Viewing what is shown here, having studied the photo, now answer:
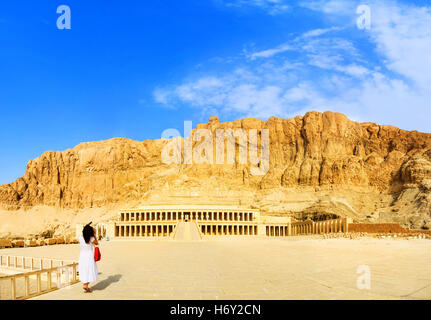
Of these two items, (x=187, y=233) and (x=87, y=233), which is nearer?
(x=87, y=233)

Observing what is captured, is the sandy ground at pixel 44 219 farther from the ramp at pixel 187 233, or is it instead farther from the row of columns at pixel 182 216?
the ramp at pixel 187 233

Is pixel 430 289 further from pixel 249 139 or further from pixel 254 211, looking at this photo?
pixel 249 139

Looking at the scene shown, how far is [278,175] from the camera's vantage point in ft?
472

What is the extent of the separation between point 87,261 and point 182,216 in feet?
289

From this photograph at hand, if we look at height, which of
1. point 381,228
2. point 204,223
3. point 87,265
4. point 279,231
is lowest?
point 279,231

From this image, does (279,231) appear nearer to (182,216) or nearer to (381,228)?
(182,216)

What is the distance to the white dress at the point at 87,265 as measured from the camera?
488 inches

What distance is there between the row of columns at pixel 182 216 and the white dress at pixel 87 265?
87.5 metres

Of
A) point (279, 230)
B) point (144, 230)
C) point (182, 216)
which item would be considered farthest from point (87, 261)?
point (279, 230)

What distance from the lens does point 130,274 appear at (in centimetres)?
1603

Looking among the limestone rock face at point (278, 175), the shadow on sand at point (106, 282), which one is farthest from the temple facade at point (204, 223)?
the shadow on sand at point (106, 282)

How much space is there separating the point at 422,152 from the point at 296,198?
4282cm

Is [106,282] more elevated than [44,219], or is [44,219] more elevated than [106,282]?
[106,282]
